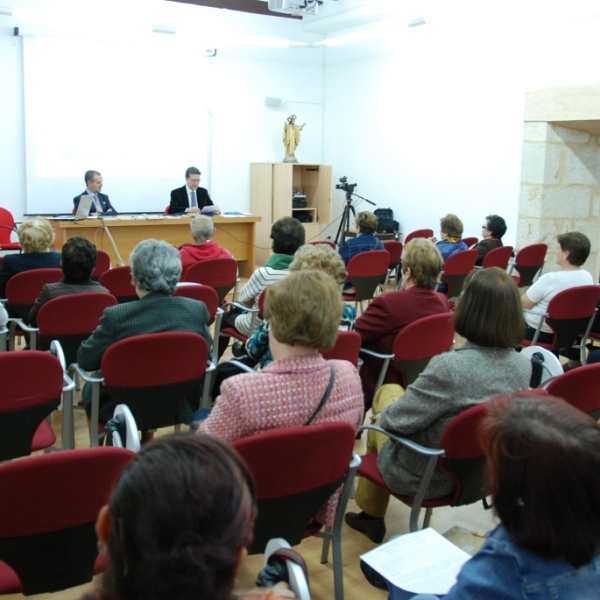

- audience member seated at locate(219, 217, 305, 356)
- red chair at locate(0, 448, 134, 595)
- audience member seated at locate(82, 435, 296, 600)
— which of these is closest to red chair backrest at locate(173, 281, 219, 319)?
audience member seated at locate(219, 217, 305, 356)

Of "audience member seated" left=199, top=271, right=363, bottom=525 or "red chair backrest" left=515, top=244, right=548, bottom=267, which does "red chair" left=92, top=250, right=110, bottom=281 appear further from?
"red chair backrest" left=515, top=244, right=548, bottom=267

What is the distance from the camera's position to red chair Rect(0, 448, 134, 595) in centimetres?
157

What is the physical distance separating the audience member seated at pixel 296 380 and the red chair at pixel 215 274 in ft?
9.51

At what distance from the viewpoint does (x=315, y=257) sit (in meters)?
3.33

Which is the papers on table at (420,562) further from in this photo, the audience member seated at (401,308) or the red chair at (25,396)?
the audience member seated at (401,308)

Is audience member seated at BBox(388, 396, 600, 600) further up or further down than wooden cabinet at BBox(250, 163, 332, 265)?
further down

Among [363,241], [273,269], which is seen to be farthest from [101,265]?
[363,241]

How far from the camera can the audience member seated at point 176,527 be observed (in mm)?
838

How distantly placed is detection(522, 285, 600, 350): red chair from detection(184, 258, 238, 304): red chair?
A: 2.20m

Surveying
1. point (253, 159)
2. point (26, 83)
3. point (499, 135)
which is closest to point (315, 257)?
point (499, 135)

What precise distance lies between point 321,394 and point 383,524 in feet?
3.48

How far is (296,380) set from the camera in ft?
6.59

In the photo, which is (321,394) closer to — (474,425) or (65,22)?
(474,425)

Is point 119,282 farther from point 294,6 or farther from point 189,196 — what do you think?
point 294,6
